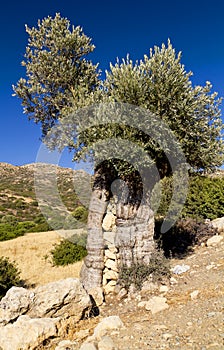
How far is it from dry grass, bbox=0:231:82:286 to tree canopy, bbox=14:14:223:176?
5.80 meters

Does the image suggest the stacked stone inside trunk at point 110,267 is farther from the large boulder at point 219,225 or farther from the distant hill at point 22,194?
the distant hill at point 22,194

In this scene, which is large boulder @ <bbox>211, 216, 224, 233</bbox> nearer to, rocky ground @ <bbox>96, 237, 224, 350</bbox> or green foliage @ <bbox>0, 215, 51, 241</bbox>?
rocky ground @ <bbox>96, 237, 224, 350</bbox>

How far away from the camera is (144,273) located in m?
9.04

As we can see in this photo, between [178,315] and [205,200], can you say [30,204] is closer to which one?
[205,200]

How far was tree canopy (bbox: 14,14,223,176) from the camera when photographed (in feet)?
27.5

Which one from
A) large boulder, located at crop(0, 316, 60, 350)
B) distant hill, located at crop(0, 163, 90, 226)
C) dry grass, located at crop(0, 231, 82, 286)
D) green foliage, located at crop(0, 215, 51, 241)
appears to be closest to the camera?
large boulder, located at crop(0, 316, 60, 350)

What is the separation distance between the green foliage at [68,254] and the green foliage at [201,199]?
6.60m

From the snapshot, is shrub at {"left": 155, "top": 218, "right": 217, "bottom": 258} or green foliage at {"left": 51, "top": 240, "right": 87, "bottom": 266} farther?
green foliage at {"left": 51, "top": 240, "right": 87, "bottom": 266}

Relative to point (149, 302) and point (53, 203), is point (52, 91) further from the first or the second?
point (53, 203)

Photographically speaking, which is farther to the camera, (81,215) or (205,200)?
(81,215)

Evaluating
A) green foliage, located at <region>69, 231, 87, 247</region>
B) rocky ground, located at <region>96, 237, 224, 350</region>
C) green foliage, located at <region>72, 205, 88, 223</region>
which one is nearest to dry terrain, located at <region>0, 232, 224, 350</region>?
rocky ground, located at <region>96, 237, 224, 350</region>

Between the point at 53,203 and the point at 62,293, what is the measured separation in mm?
16940

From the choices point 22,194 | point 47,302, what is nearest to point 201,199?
A: point 47,302

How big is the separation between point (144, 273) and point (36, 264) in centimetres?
822
